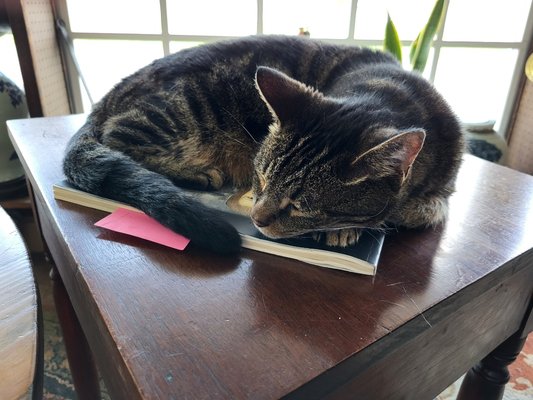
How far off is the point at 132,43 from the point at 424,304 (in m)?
1.47

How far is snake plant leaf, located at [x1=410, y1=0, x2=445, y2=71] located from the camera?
4.36 ft

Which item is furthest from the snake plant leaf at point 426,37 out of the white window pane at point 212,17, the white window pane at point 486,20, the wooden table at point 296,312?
the wooden table at point 296,312

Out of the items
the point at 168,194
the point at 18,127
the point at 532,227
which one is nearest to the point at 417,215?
the point at 532,227

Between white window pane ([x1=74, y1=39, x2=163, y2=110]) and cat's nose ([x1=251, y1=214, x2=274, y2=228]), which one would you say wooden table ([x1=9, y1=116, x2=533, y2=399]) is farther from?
white window pane ([x1=74, y1=39, x2=163, y2=110])

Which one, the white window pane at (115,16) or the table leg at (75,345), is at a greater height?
the white window pane at (115,16)

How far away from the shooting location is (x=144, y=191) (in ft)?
1.98

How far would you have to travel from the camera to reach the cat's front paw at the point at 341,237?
551 millimetres

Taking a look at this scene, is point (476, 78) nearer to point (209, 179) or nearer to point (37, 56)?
point (209, 179)

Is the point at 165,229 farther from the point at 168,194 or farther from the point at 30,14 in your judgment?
the point at 30,14

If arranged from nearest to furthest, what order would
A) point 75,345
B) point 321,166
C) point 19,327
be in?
1. point 19,327
2. point 321,166
3. point 75,345

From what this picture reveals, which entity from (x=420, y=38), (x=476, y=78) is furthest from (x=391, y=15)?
(x=476, y=78)

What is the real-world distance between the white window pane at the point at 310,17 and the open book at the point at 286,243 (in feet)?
3.82

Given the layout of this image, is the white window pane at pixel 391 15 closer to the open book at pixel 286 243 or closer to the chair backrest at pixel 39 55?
the chair backrest at pixel 39 55

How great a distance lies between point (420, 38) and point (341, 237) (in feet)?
3.62
